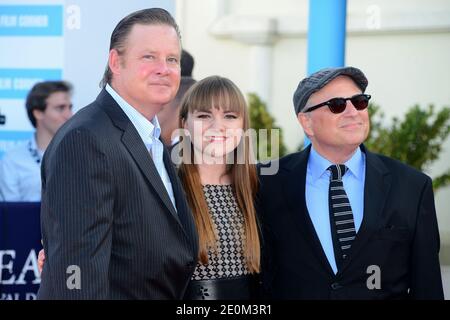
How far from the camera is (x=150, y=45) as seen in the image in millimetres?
2631

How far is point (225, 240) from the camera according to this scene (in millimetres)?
3020

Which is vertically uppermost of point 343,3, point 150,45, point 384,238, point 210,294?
point 343,3

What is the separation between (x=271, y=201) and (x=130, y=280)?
923mm

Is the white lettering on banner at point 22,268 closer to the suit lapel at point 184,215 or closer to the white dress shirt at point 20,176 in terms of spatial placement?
the white dress shirt at point 20,176

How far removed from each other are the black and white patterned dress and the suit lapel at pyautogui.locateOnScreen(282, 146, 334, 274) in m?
0.21

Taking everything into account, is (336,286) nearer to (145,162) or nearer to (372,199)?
(372,199)

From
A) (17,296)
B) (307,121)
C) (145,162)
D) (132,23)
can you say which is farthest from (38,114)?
(145,162)

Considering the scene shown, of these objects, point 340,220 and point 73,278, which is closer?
point 73,278

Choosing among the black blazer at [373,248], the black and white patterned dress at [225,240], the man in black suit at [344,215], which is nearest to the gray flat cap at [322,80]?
the man in black suit at [344,215]

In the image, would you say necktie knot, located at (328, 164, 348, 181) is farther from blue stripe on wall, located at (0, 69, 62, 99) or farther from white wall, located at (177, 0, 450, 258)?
white wall, located at (177, 0, 450, 258)

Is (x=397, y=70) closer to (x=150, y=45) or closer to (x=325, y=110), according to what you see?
(x=325, y=110)

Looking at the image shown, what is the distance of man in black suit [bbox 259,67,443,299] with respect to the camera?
2947 mm

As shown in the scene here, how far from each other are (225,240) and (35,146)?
2.66 meters
